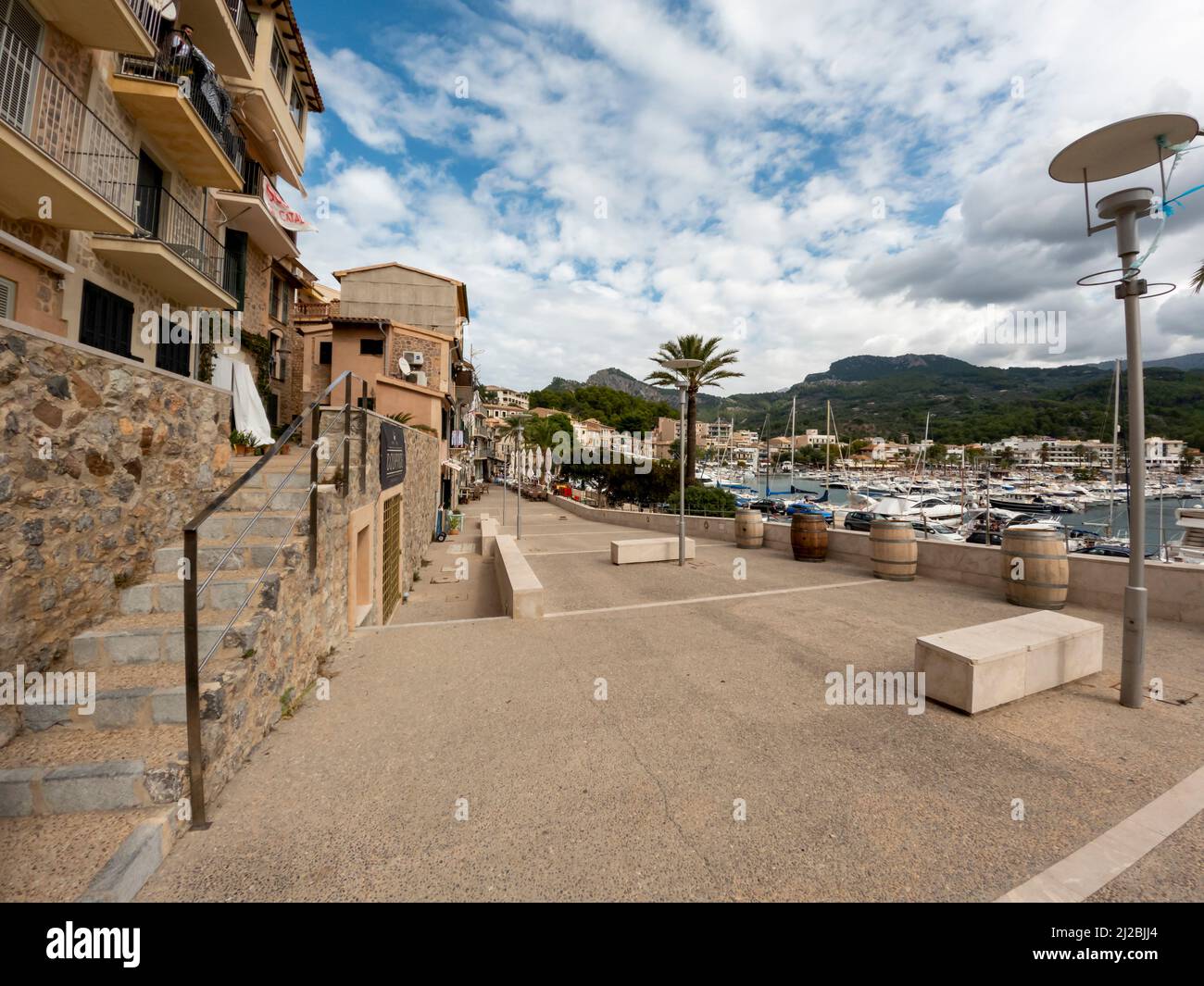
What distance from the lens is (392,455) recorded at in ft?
29.3

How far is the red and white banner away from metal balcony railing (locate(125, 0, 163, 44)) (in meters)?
5.46

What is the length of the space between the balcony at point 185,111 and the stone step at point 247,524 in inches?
414

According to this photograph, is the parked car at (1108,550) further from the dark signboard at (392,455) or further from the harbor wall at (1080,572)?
the dark signboard at (392,455)

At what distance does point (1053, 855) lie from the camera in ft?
8.47

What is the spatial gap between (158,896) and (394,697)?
225cm

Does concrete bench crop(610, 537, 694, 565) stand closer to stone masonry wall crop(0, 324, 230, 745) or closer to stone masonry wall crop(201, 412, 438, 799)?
stone masonry wall crop(201, 412, 438, 799)

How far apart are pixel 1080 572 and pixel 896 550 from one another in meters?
2.54

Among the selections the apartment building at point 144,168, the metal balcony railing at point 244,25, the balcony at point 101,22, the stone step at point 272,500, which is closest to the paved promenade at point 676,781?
the stone step at point 272,500

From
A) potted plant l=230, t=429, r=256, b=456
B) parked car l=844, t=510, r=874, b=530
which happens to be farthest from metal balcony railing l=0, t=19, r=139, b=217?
parked car l=844, t=510, r=874, b=530

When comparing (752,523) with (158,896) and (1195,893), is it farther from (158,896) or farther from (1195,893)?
(158,896)

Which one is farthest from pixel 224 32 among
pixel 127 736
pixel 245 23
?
pixel 127 736

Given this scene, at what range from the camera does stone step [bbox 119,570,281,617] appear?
3846mm

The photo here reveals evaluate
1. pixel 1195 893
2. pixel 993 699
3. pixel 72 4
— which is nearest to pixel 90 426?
pixel 1195 893

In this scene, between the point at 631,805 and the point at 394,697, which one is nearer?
the point at 631,805
